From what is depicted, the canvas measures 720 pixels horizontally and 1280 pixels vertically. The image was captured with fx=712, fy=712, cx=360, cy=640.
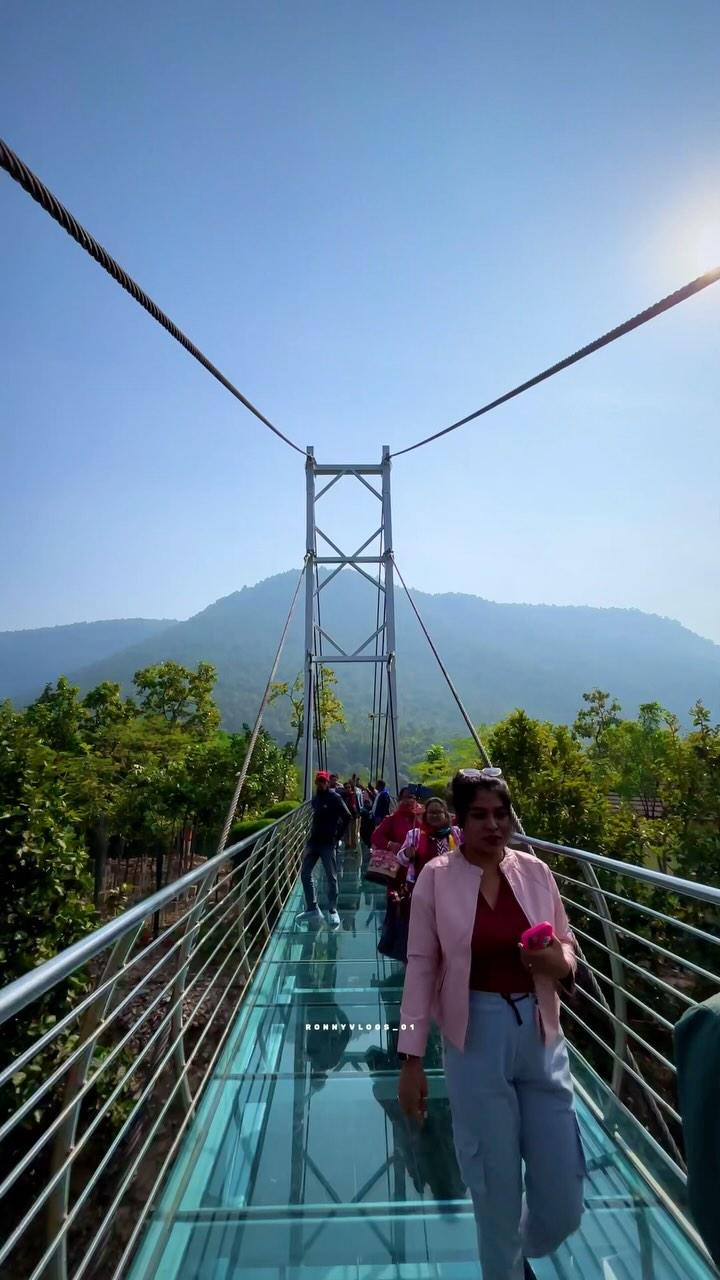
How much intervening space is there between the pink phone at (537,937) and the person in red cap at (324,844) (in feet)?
13.2

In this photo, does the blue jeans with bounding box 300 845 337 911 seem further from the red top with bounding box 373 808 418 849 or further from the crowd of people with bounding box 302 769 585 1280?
the crowd of people with bounding box 302 769 585 1280

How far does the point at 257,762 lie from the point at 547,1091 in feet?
80.8

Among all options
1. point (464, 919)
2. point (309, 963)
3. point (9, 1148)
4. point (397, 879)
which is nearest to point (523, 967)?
point (464, 919)

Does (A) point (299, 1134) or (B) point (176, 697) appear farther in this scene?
(B) point (176, 697)

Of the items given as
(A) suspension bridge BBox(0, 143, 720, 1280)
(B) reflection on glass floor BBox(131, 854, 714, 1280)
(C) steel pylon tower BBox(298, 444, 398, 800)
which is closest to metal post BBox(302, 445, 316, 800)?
(C) steel pylon tower BBox(298, 444, 398, 800)

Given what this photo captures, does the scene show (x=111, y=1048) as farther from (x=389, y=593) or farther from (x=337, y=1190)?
(x=389, y=593)

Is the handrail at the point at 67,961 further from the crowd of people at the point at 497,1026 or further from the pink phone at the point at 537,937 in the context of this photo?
the pink phone at the point at 537,937

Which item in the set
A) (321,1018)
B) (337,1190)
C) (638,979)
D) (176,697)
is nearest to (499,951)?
(337,1190)

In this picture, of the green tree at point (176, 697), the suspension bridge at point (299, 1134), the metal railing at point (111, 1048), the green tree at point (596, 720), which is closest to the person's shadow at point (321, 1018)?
the suspension bridge at point (299, 1134)

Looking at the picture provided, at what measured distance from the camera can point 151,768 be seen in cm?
2252

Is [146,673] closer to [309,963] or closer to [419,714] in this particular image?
[309,963]

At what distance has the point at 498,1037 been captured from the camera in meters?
1.58

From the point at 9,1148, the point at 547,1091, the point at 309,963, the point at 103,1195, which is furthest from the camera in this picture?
the point at 103,1195

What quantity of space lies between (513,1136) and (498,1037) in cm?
20
